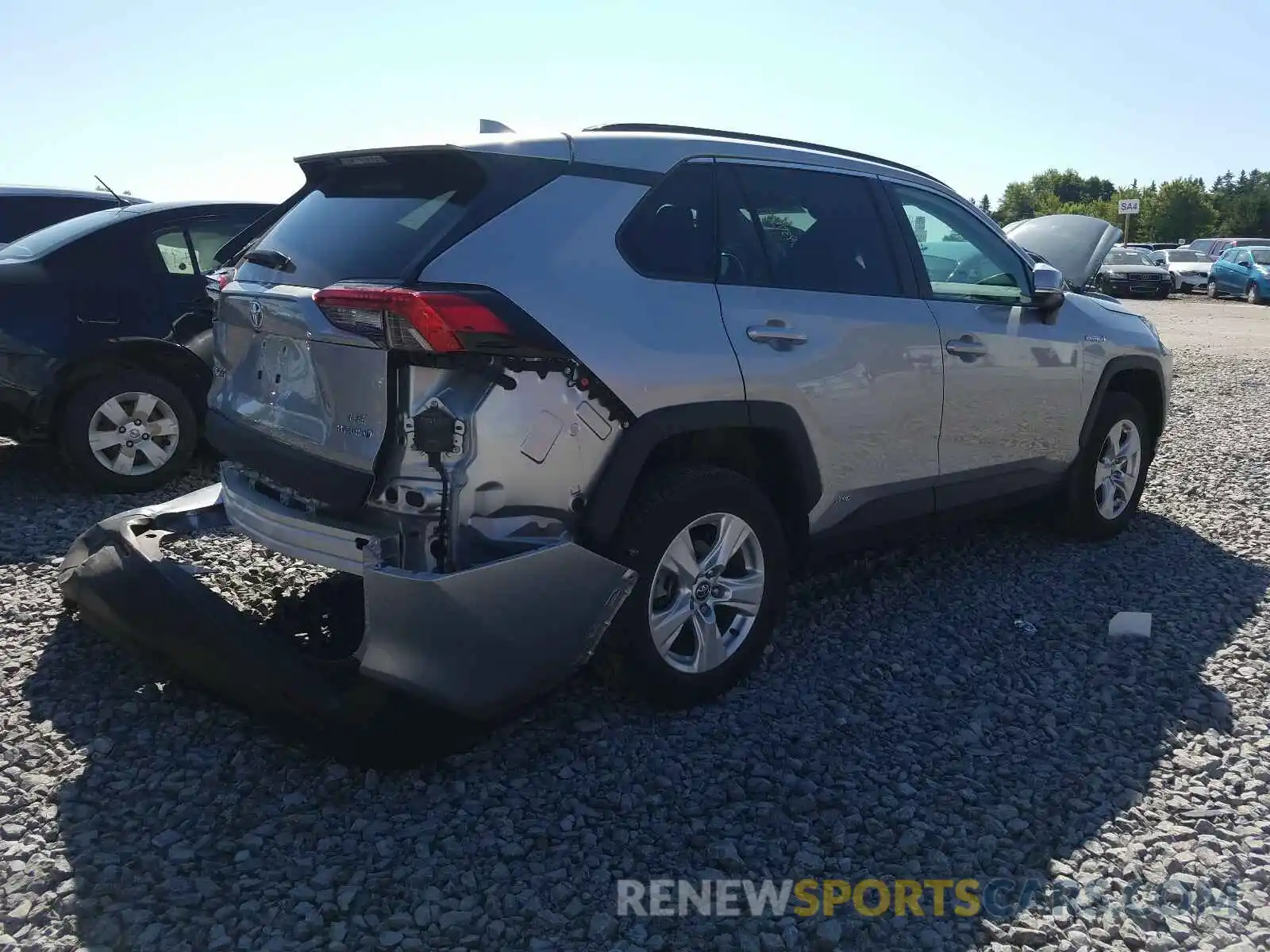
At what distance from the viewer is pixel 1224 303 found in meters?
28.4

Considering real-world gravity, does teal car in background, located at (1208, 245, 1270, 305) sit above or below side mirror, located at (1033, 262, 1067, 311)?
above

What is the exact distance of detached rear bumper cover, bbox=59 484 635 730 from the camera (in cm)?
281

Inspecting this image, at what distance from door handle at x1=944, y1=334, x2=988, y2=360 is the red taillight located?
7.28ft

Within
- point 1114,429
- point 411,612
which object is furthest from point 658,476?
point 1114,429

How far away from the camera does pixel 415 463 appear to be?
2.88 meters

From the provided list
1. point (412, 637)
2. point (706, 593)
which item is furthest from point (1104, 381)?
point (412, 637)

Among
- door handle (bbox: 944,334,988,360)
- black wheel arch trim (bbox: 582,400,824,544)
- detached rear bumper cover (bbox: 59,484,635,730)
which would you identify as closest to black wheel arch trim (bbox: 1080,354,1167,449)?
door handle (bbox: 944,334,988,360)

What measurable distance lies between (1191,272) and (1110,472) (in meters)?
29.8

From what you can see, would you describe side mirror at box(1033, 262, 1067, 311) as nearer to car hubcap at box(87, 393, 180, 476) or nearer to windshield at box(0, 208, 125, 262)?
car hubcap at box(87, 393, 180, 476)

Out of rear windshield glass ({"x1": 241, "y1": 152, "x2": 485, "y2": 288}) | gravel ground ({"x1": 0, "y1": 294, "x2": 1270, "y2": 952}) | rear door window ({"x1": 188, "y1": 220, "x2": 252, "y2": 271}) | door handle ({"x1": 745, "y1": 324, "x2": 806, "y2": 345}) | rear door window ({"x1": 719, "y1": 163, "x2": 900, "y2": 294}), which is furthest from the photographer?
rear door window ({"x1": 188, "y1": 220, "x2": 252, "y2": 271})

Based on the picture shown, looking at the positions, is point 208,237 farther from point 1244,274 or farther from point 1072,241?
point 1244,274

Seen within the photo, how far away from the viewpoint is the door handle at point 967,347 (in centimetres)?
430

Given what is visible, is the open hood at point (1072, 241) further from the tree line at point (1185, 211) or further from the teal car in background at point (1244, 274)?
the tree line at point (1185, 211)

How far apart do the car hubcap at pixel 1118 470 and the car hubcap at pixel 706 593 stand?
8.84ft
